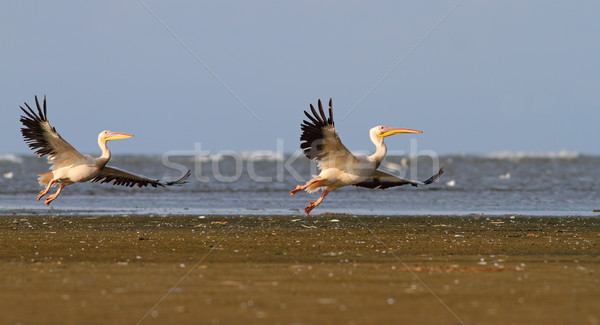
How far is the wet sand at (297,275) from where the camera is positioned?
6.63 m

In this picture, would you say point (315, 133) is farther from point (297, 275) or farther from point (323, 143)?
point (297, 275)

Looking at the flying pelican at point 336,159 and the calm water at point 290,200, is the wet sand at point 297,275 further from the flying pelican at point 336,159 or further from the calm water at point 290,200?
the calm water at point 290,200

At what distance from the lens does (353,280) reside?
8.46 m

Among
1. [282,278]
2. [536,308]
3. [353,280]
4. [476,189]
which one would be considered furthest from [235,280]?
[476,189]

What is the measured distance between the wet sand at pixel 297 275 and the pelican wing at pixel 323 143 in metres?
1.29

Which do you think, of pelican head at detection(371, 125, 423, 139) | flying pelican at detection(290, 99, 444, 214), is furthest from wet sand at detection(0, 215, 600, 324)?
pelican head at detection(371, 125, 423, 139)

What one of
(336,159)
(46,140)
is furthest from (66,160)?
(336,159)

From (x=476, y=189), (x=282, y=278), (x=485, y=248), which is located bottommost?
(x=476, y=189)

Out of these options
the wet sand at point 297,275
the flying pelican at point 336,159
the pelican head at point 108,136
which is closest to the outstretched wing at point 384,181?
the flying pelican at point 336,159

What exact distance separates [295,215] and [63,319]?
13.2 meters

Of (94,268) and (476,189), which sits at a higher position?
(94,268)

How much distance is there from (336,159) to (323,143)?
0.84 meters

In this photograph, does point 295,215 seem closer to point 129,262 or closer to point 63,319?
point 129,262

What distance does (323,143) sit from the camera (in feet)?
49.1
